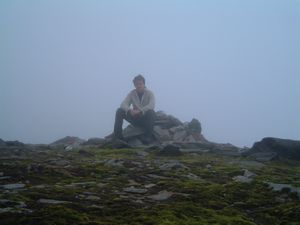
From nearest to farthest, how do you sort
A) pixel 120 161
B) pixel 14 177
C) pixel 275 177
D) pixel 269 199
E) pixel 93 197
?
pixel 93 197 < pixel 269 199 < pixel 14 177 < pixel 275 177 < pixel 120 161

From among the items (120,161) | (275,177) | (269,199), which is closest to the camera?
(269,199)

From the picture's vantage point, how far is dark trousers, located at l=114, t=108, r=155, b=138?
1454cm

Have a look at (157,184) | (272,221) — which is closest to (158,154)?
(157,184)

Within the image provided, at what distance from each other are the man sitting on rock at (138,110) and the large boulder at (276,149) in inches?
177

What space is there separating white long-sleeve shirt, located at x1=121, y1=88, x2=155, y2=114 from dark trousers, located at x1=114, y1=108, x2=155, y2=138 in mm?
258

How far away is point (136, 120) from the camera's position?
14.9 meters

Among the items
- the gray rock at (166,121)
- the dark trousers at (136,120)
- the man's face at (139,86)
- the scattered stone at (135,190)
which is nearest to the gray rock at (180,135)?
the gray rock at (166,121)

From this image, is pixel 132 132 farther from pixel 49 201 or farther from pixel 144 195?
pixel 49 201

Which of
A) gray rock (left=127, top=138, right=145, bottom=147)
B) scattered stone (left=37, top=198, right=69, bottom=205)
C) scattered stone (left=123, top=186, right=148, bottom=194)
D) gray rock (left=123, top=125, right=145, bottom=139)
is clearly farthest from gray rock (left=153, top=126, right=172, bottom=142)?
scattered stone (left=37, top=198, right=69, bottom=205)

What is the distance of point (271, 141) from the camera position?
11.8 meters

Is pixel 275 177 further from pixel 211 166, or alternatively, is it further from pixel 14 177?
pixel 14 177

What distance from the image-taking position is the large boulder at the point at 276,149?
11.3 metres

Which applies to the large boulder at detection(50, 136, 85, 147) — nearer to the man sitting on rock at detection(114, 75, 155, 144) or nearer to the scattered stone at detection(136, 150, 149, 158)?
the man sitting on rock at detection(114, 75, 155, 144)

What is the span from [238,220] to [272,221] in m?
0.51
